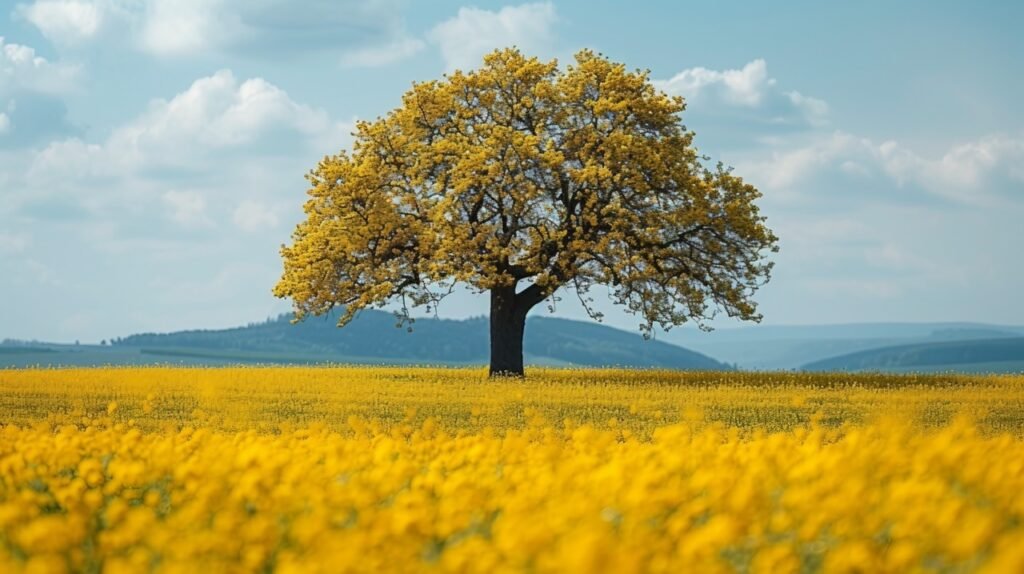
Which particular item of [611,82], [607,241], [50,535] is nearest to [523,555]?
[50,535]

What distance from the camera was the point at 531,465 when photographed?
1084 cm

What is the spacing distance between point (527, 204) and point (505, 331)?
4788mm

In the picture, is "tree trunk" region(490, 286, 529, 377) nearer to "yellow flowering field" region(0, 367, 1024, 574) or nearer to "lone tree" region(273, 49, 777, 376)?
"lone tree" region(273, 49, 777, 376)

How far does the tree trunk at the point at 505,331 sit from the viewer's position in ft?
136

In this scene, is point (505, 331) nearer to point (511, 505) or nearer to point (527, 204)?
point (527, 204)

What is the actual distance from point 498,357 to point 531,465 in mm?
30830

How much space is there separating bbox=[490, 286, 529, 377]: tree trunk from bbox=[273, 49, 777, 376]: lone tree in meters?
0.08

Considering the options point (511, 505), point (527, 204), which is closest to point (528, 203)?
point (527, 204)

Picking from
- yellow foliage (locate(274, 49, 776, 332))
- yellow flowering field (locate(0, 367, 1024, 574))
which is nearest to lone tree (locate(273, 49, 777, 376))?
yellow foliage (locate(274, 49, 776, 332))

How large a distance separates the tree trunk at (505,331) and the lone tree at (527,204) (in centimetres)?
8

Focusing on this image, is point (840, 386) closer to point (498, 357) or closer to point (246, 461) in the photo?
point (498, 357)

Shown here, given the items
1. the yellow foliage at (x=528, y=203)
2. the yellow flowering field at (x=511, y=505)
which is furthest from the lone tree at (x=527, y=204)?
the yellow flowering field at (x=511, y=505)

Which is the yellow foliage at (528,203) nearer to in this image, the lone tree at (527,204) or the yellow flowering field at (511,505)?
the lone tree at (527,204)

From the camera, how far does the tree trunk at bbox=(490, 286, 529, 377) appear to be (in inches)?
1629
